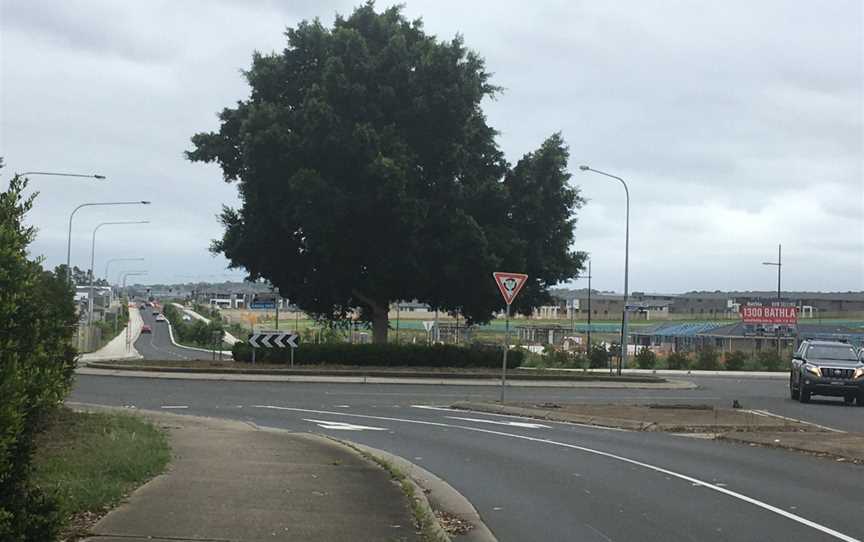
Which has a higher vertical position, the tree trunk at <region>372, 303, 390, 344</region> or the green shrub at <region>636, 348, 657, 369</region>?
the tree trunk at <region>372, 303, 390, 344</region>

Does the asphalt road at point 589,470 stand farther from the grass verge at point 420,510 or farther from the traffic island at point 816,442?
the grass verge at point 420,510

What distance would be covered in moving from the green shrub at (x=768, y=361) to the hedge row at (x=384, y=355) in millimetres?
18869

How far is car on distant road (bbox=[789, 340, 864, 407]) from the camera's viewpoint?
92.3 feet

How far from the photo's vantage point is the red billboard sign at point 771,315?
5841 cm

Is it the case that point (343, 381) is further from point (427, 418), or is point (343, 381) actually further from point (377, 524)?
point (377, 524)

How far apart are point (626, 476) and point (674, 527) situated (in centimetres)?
343

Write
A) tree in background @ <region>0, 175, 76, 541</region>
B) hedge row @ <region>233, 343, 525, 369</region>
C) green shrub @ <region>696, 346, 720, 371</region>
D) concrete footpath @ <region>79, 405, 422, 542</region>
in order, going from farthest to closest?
green shrub @ <region>696, 346, 720, 371</region>, hedge row @ <region>233, 343, 525, 369</region>, concrete footpath @ <region>79, 405, 422, 542</region>, tree in background @ <region>0, 175, 76, 541</region>

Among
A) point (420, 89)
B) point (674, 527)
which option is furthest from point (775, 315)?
point (674, 527)

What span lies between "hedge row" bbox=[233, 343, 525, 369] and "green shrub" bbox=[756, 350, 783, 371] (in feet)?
61.9

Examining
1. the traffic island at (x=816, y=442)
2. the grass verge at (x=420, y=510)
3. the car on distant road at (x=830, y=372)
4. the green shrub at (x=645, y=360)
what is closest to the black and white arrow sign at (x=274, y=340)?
the car on distant road at (x=830, y=372)

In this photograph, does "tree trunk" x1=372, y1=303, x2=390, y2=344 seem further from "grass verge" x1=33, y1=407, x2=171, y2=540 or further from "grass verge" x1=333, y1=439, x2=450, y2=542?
"grass verge" x1=333, y1=439, x2=450, y2=542

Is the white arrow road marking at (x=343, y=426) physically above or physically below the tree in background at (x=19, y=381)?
below

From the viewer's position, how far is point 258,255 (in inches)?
1564

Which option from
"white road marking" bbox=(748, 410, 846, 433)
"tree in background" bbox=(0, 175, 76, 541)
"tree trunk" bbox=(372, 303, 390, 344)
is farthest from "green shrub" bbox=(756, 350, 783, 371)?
"tree in background" bbox=(0, 175, 76, 541)
